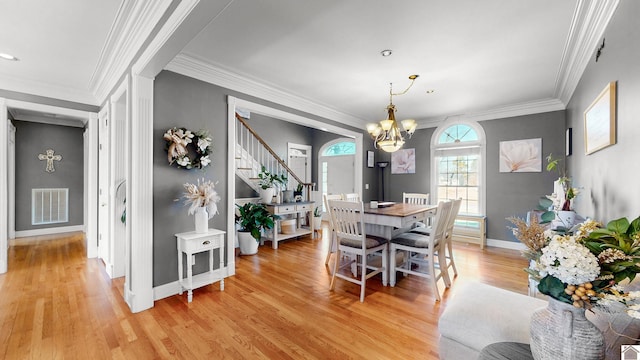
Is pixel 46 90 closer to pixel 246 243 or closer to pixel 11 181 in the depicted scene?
pixel 11 181

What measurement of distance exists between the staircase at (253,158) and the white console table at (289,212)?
37 centimetres

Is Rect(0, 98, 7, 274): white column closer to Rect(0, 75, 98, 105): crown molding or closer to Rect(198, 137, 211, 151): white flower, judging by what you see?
Rect(0, 75, 98, 105): crown molding

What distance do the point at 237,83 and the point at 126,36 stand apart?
1.23 metres

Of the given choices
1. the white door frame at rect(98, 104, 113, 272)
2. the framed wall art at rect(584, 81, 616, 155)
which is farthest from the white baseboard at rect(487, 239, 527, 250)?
the white door frame at rect(98, 104, 113, 272)

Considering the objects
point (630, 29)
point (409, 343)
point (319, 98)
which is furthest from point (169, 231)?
point (630, 29)

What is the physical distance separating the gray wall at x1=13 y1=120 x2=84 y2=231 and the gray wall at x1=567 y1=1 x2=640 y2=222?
27.5 feet

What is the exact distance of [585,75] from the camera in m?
2.77

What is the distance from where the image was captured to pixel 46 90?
3.60 metres

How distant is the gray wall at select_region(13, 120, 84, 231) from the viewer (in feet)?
17.2

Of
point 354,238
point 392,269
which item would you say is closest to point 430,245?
point 392,269

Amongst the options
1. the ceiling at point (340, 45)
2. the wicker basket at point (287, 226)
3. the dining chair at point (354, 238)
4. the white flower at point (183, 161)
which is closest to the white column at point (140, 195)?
the white flower at point (183, 161)

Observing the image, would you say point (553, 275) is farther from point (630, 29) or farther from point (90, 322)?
point (90, 322)

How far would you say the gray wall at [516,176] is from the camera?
4453 millimetres

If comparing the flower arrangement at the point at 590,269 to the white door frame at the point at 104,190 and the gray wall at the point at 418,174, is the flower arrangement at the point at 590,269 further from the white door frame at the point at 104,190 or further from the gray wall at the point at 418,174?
the gray wall at the point at 418,174
